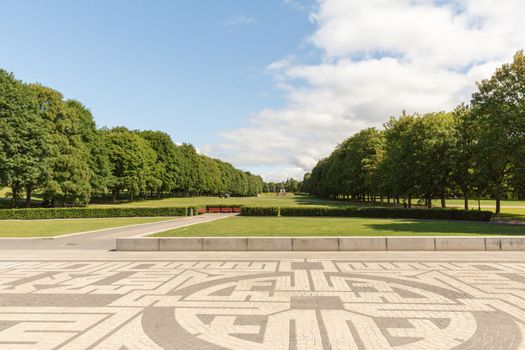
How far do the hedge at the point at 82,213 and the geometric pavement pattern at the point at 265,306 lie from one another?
26.6 m

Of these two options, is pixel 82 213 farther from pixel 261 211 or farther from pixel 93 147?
pixel 93 147

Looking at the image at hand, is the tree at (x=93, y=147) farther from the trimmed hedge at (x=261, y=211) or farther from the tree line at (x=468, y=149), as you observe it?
the tree line at (x=468, y=149)

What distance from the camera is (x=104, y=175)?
57.8 metres

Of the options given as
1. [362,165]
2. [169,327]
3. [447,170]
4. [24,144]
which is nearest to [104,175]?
[24,144]

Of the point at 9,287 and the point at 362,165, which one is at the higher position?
the point at 362,165

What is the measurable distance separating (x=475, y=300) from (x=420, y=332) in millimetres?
3031

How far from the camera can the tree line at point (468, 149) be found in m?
29.8

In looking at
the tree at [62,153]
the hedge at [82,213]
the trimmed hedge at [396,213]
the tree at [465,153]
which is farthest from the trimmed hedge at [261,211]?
the tree at [62,153]

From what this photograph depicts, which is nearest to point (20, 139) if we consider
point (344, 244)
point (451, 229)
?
point (344, 244)

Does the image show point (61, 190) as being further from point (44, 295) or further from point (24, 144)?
point (44, 295)

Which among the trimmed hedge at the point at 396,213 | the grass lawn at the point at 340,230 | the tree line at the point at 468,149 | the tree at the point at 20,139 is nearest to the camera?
the grass lawn at the point at 340,230

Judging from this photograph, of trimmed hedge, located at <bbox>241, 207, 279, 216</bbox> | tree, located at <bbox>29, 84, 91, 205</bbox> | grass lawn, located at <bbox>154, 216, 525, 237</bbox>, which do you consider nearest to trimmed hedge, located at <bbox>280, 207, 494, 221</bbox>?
trimmed hedge, located at <bbox>241, 207, 279, 216</bbox>

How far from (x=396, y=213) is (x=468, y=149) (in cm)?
1121

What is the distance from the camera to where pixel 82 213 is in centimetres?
A: 3809
